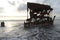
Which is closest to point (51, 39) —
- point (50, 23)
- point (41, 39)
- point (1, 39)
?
point (41, 39)

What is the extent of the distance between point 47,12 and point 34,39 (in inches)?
437

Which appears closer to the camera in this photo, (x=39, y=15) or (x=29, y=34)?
(x=29, y=34)

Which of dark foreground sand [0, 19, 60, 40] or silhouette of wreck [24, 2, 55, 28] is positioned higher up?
silhouette of wreck [24, 2, 55, 28]

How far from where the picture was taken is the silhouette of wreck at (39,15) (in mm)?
27422

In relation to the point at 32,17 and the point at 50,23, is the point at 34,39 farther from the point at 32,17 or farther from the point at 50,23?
the point at 50,23

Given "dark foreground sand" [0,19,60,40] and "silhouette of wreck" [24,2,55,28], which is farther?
"silhouette of wreck" [24,2,55,28]

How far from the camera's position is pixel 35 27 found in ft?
97.2

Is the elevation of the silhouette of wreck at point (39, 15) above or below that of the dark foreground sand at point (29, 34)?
above

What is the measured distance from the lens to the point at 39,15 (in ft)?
93.4

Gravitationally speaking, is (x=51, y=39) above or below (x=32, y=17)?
below

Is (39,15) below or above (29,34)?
above

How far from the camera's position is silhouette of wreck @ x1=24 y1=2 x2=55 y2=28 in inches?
1080

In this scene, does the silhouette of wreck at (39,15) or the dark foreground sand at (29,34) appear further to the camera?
the silhouette of wreck at (39,15)

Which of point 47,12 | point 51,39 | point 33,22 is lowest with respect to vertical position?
point 51,39
